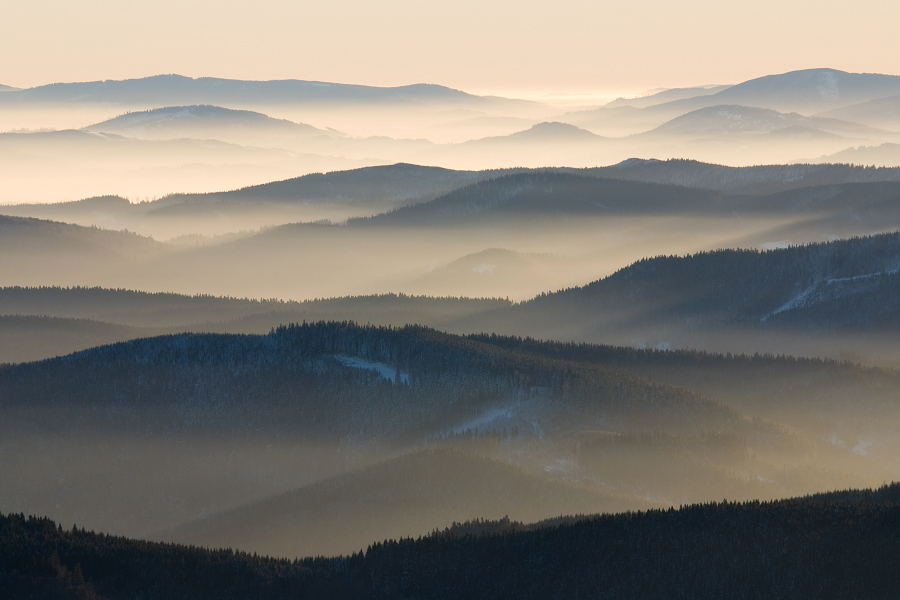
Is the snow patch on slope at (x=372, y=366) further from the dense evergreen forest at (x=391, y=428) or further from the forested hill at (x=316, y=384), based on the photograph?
the dense evergreen forest at (x=391, y=428)

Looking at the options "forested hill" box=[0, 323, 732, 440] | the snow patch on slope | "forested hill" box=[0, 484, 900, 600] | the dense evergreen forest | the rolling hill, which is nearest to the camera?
"forested hill" box=[0, 484, 900, 600]

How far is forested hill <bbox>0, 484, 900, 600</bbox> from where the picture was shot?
7138 cm

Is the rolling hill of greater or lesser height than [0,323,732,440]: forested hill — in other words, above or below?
below

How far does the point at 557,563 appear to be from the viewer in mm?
78500

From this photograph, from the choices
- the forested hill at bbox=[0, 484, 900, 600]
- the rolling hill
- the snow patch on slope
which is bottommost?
the rolling hill

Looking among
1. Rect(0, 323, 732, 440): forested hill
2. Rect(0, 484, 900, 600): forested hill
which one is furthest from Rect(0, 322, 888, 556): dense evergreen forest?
Rect(0, 484, 900, 600): forested hill

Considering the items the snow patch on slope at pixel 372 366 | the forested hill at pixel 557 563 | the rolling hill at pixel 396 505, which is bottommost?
the rolling hill at pixel 396 505

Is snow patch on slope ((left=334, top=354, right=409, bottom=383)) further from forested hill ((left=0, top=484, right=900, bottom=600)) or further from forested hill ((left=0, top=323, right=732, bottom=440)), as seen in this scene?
forested hill ((left=0, top=484, right=900, bottom=600))

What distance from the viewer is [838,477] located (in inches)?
5177

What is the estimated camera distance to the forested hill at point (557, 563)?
7138 centimetres

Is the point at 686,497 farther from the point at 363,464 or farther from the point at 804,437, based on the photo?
the point at 363,464

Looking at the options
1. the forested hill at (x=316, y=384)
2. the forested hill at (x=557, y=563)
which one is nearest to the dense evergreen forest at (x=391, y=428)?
the forested hill at (x=316, y=384)

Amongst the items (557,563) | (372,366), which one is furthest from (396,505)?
(557,563)

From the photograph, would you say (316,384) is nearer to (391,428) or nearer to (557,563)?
(391,428)
